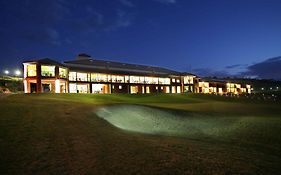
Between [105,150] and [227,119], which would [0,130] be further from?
[227,119]

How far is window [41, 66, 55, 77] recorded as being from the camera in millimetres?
51244

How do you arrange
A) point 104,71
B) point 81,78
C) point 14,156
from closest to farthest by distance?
point 14,156 < point 81,78 < point 104,71

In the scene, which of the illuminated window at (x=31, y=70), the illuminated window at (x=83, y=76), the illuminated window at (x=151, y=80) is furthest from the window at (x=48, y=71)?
the illuminated window at (x=151, y=80)

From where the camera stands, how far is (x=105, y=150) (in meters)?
10.8

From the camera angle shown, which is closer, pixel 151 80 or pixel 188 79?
pixel 151 80

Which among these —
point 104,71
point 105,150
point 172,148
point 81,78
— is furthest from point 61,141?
point 104,71

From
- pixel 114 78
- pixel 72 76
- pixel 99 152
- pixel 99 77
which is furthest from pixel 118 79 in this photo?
pixel 99 152

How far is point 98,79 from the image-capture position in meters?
66.2

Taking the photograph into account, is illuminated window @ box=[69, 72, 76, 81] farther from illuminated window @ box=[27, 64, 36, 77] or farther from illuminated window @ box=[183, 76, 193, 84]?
illuminated window @ box=[183, 76, 193, 84]

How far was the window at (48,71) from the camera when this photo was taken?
51244 mm

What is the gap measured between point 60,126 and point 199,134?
9.62 metres

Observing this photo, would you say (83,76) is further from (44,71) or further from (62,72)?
(44,71)

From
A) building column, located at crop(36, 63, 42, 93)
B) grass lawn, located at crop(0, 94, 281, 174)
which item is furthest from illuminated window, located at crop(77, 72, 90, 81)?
grass lawn, located at crop(0, 94, 281, 174)

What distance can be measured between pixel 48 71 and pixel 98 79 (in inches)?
643
